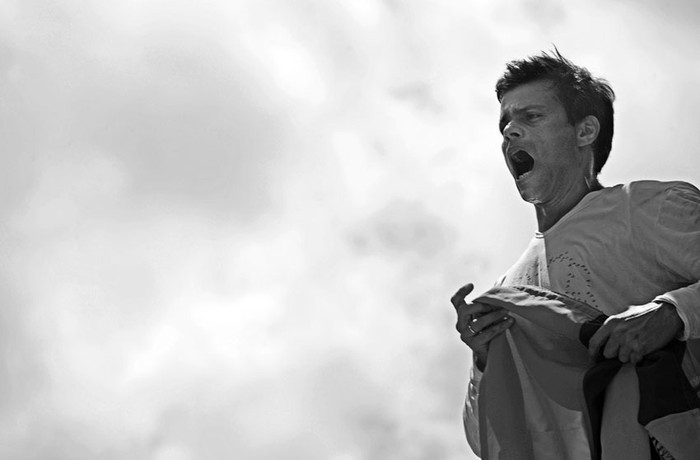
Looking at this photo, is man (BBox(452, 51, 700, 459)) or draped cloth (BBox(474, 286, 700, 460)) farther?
man (BBox(452, 51, 700, 459))

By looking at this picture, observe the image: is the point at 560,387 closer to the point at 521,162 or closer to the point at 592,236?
the point at 592,236

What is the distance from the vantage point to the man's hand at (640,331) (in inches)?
233

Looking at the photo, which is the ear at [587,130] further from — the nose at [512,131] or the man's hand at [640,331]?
the man's hand at [640,331]

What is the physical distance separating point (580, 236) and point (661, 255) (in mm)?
520

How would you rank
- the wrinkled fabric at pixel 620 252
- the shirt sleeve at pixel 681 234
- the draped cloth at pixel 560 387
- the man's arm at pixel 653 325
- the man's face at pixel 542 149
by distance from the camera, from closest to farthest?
the draped cloth at pixel 560 387
the man's arm at pixel 653 325
the shirt sleeve at pixel 681 234
the wrinkled fabric at pixel 620 252
the man's face at pixel 542 149

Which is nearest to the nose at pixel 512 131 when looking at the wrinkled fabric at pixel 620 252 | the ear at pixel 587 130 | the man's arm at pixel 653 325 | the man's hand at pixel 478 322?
the ear at pixel 587 130

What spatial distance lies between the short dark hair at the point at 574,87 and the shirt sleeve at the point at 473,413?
56.9 inches

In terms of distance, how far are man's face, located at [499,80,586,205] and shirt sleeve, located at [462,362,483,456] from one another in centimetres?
110

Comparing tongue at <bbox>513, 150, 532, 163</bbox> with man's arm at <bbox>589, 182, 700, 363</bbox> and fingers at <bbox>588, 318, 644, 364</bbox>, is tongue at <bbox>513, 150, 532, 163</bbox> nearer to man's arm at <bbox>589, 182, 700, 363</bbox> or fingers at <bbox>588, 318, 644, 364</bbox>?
man's arm at <bbox>589, 182, 700, 363</bbox>

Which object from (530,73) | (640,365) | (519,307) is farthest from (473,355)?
(530,73)

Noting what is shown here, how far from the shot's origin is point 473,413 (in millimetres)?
6758

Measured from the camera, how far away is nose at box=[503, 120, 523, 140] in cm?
713

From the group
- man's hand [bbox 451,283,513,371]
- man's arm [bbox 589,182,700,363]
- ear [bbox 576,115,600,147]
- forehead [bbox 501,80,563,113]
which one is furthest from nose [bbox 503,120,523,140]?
man's arm [bbox 589,182,700,363]

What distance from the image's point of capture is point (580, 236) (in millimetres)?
6832
